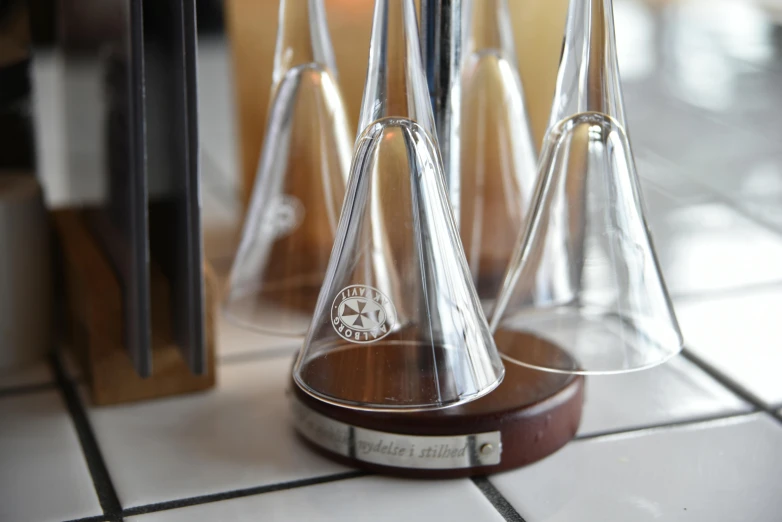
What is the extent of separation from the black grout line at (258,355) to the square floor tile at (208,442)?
0.01m

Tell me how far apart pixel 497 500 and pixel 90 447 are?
181mm

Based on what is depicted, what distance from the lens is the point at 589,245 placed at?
416 mm

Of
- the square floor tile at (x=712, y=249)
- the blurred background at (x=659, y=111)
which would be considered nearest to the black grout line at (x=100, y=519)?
the blurred background at (x=659, y=111)

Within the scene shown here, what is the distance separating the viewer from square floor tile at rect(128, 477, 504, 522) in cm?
39

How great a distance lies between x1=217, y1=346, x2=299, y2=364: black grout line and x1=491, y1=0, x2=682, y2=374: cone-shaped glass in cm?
14

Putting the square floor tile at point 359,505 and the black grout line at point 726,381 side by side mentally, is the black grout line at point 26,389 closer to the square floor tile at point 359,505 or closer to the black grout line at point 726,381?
the square floor tile at point 359,505

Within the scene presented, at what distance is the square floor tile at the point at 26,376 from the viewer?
497 mm

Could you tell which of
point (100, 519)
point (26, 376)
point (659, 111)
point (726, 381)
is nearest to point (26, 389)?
point (26, 376)

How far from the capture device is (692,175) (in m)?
0.78

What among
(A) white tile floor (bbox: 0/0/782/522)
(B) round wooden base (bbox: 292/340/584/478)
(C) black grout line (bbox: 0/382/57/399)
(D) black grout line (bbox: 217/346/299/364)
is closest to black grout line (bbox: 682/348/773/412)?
(A) white tile floor (bbox: 0/0/782/522)

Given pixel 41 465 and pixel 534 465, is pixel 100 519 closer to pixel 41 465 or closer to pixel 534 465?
pixel 41 465

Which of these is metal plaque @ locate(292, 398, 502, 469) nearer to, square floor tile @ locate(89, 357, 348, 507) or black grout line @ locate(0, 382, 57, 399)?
square floor tile @ locate(89, 357, 348, 507)

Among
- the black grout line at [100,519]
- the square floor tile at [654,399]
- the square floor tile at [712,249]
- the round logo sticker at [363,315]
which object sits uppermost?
the round logo sticker at [363,315]

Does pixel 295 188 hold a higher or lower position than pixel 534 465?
higher
